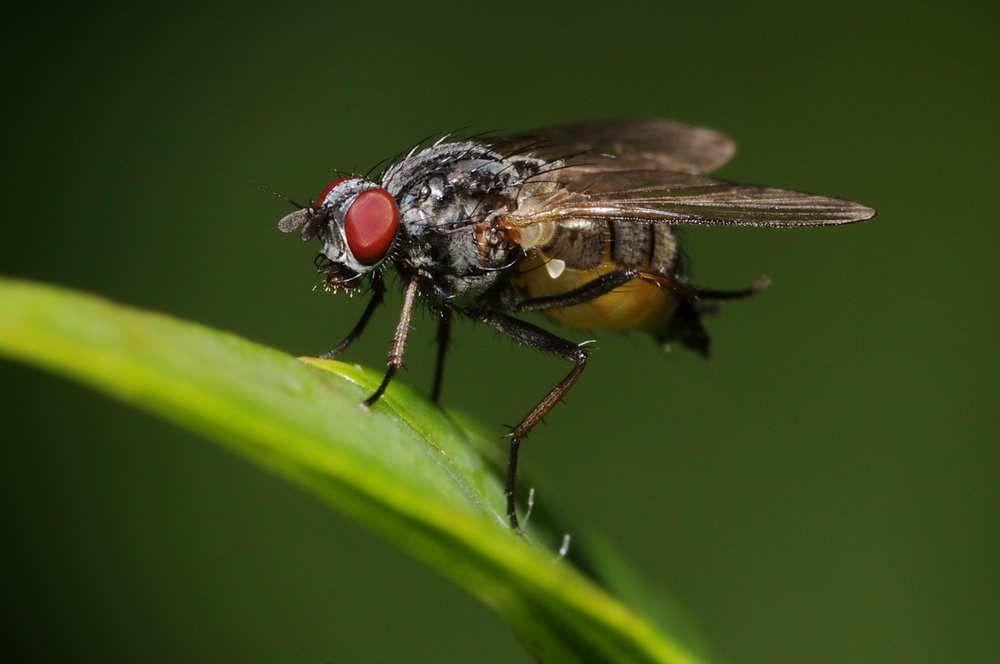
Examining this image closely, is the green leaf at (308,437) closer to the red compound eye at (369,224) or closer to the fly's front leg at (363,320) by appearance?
the red compound eye at (369,224)

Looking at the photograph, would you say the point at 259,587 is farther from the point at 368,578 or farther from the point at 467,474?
the point at 467,474

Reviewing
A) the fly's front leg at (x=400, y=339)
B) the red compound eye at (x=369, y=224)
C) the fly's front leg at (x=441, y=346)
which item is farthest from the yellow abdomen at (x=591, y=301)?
the red compound eye at (x=369, y=224)

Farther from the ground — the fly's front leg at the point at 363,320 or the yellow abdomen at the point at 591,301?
the yellow abdomen at the point at 591,301

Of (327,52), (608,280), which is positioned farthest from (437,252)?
(327,52)

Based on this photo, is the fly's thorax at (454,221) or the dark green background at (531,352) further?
the dark green background at (531,352)

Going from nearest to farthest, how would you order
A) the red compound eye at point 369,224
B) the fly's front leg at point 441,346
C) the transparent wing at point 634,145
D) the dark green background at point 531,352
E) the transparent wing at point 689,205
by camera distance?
Result: the red compound eye at point 369,224 < the transparent wing at point 689,205 < the fly's front leg at point 441,346 < the transparent wing at point 634,145 < the dark green background at point 531,352

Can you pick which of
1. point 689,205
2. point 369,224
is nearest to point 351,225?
point 369,224

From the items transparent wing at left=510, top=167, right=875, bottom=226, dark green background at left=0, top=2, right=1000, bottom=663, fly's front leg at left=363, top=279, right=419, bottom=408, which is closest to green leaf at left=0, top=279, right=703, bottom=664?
fly's front leg at left=363, top=279, right=419, bottom=408

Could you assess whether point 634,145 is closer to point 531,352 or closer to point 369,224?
point 369,224
